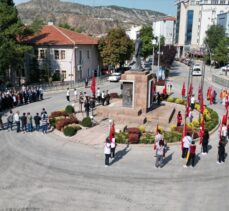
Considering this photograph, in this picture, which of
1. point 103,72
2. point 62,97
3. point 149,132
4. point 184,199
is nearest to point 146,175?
point 184,199

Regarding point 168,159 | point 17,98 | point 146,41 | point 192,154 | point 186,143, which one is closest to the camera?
point 192,154

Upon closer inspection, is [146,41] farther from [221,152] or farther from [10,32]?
[221,152]

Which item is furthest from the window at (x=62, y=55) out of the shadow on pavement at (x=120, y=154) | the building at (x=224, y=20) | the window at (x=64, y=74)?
the building at (x=224, y=20)

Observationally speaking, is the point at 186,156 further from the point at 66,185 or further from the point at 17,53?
the point at 17,53

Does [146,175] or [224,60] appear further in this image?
[224,60]

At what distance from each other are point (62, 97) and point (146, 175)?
21.8 m

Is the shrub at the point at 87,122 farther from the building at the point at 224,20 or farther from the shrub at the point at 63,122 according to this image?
the building at the point at 224,20

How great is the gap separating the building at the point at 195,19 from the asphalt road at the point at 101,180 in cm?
8643

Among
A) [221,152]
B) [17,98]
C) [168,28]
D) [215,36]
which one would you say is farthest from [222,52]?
[168,28]

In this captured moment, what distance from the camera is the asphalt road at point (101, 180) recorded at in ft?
39.1

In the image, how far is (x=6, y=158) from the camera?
16.4 m

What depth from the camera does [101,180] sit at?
13891mm

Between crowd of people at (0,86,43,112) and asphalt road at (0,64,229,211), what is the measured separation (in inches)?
→ 368

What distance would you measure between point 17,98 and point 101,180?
17.8 meters
